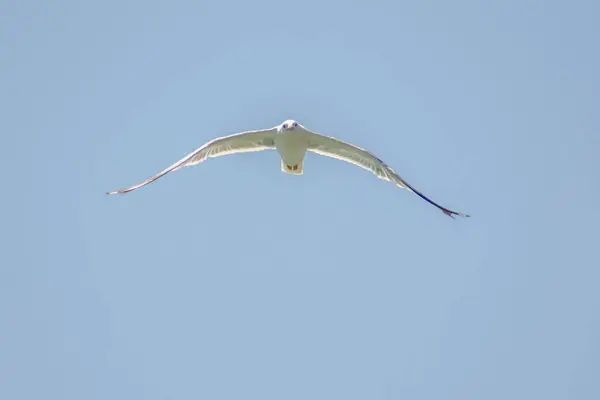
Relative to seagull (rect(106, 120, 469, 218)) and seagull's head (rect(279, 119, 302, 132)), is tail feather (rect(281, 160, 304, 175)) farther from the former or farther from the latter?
seagull's head (rect(279, 119, 302, 132))

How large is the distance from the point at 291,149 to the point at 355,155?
1.51 m

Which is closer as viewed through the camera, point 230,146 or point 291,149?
point 291,149

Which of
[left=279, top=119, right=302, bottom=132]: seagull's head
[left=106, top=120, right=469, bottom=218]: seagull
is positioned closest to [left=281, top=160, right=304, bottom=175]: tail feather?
[left=106, top=120, right=469, bottom=218]: seagull

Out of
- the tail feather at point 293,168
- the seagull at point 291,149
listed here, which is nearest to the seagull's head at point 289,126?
the seagull at point 291,149

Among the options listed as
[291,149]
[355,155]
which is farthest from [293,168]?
[355,155]

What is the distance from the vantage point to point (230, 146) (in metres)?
16.6

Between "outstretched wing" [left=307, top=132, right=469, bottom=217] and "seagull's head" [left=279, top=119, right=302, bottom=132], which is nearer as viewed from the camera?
"seagull's head" [left=279, top=119, right=302, bottom=132]

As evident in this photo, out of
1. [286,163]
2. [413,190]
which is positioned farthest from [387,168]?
[286,163]

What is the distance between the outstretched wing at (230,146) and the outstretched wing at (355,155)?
79 centimetres

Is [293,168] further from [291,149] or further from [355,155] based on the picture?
[355,155]

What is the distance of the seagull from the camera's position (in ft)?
51.5

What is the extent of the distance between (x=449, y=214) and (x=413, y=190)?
170cm

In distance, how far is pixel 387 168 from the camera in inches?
654

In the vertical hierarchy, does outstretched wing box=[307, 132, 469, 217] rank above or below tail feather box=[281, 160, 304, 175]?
above
